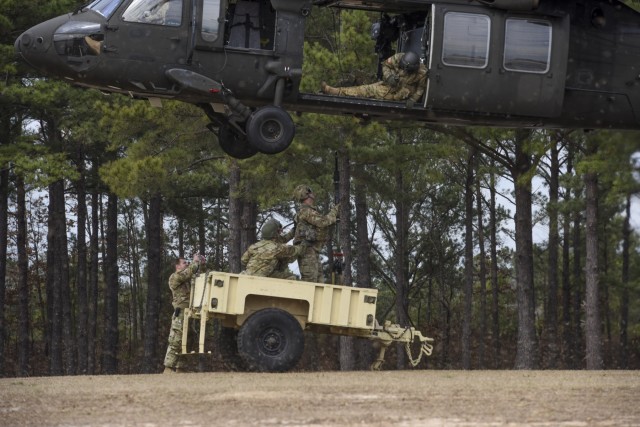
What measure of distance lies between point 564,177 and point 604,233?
23.8 ft

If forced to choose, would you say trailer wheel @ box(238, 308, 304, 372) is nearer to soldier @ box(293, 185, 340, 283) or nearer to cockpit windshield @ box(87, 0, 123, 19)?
soldier @ box(293, 185, 340, 283)

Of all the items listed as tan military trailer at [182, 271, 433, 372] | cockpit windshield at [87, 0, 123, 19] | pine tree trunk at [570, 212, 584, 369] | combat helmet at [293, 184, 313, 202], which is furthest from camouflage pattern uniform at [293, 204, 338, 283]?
pine tree trunk at [570, 212, 584, 369]

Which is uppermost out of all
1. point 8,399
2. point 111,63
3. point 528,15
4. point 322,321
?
point 528,15

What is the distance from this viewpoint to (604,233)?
3422 centimetres

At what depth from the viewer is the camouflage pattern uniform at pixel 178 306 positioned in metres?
16.6

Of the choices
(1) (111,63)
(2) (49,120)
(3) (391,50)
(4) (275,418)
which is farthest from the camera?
(2) (49,120)

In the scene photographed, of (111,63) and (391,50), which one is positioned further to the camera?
(391,50)

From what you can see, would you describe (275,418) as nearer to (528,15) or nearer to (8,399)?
(8,399)

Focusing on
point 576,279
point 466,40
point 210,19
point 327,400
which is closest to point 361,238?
point 576,279

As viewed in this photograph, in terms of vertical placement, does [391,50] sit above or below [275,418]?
above

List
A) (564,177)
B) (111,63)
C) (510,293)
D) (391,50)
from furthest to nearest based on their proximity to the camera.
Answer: (510,293) < (564,177) < (391,50) < (111,63)

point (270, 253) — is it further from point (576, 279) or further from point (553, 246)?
point (576, 279)

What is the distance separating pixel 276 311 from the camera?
1434 cm

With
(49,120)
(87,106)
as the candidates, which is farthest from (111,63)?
(49,120)
